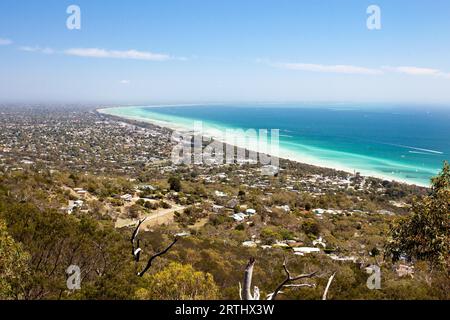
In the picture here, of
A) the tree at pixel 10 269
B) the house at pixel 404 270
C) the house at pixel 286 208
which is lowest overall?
the house at pixel 286 208

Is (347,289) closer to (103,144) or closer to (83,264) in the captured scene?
(83,264)

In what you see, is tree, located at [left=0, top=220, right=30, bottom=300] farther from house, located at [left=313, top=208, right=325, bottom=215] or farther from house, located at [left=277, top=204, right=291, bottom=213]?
house, located at [left=313, top=208, right=325, bottom=215]

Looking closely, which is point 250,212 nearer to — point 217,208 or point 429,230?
point 217,208

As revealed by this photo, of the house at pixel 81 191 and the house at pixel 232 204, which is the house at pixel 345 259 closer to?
the house at pixel 232 204

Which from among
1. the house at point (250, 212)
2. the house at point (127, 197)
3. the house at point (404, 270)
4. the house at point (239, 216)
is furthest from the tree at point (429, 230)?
the house at point (127, 197)

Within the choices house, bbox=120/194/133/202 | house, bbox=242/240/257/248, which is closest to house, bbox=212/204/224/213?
house, bbox=120/194/133/202
